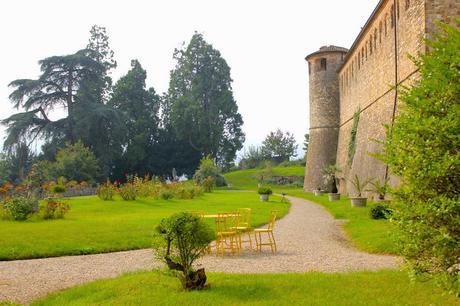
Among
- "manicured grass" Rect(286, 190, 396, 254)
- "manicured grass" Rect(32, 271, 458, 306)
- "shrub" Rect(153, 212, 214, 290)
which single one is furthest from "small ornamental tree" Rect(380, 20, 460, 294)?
"shrub" Rect(153, 212, 214, 290)

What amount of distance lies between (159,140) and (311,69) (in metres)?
22.4

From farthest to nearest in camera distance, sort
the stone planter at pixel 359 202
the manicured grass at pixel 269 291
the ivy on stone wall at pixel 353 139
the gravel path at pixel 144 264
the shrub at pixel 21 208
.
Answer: the ivy on stone wall at pixel 353 139 < the stone planter at pixel 359 202 < the shrub at pixel 21 208 < the gravel path at pixel 144 264 < the manicured grass at pixel 269 291

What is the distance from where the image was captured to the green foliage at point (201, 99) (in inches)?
1971

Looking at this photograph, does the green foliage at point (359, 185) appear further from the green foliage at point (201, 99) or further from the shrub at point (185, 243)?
the green foliage at point (201, 99)

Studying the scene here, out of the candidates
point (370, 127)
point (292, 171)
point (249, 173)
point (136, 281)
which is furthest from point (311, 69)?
point (136, 281)

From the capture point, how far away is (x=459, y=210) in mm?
4633

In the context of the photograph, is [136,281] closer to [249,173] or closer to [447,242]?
[447,242]

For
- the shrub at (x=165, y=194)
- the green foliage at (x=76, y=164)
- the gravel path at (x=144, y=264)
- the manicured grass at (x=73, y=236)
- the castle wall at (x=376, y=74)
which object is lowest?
the gravel path at (x=144, y=264)

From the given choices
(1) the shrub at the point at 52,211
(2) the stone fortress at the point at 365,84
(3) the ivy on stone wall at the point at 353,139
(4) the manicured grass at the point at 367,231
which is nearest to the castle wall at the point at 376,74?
(2) the stone fortress at the point at 365,84

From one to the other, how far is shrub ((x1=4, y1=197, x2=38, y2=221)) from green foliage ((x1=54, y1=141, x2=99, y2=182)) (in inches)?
757

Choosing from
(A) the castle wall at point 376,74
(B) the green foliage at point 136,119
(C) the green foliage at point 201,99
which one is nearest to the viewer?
(A) the castle wall at point 376,74

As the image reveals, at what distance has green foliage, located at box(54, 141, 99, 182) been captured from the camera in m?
36.1

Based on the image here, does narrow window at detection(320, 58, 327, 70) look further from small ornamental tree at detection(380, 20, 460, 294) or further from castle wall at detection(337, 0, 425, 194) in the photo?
small ornamental tree at detection(380, 20, 460, 294)

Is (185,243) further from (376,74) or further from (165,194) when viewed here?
(165,194)
